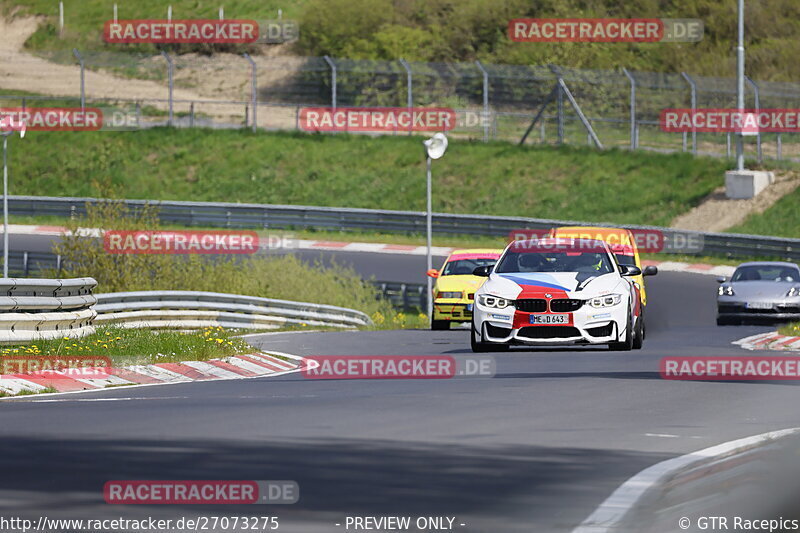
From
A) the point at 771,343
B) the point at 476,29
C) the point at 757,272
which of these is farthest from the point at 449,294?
the point at 476,29

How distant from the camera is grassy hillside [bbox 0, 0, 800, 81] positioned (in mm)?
65188

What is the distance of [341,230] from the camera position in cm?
5091

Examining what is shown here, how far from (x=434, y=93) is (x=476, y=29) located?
34.2 ft

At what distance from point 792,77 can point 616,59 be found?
8.43 meters

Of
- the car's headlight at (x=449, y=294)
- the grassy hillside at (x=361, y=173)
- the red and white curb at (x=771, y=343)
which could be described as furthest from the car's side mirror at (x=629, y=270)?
the grassy hillside at (x=361, y=173)

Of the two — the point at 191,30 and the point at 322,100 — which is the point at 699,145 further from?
the point at 191,30

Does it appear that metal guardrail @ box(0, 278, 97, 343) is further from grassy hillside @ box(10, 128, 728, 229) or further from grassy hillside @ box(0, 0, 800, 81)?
grassy hillside @ box(0, 0, 800, 81)

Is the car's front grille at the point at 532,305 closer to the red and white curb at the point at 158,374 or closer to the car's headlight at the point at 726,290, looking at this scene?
the red and white curb at the point at 158,374

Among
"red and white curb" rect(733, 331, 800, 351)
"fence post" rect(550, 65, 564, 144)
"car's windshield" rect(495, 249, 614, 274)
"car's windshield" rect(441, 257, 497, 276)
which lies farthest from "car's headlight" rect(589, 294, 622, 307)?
"fence post" rect(550, 65, 564, 144)

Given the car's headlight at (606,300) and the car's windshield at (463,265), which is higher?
the car's windshield at (463,265)

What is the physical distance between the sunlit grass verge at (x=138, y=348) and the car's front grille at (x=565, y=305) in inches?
171

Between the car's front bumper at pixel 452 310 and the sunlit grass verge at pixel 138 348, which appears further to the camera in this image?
the car's front bumper at pixel 452 310

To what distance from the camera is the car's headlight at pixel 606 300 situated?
18.4 meters

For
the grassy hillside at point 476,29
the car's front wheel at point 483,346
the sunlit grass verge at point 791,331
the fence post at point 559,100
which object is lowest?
the sunlit grass verge at point 791,331
